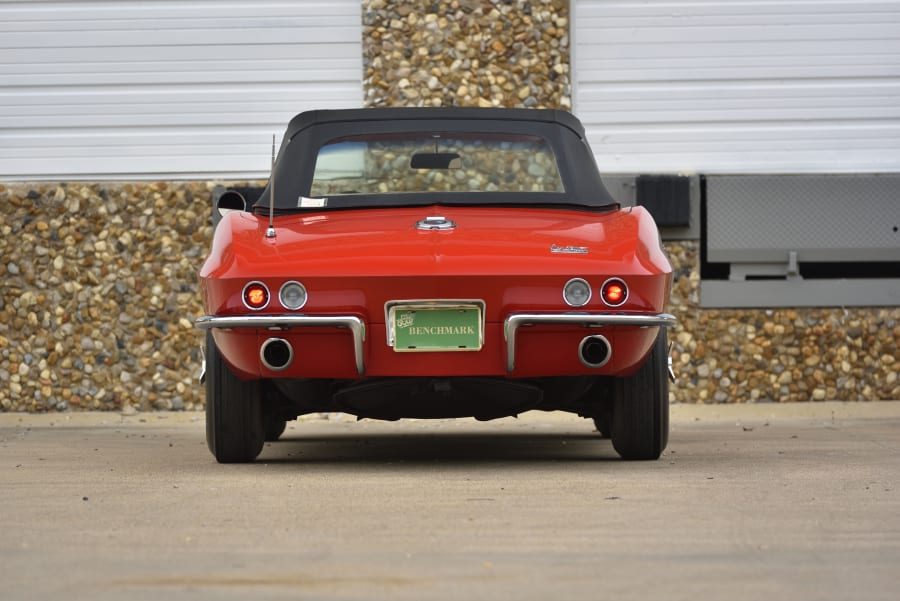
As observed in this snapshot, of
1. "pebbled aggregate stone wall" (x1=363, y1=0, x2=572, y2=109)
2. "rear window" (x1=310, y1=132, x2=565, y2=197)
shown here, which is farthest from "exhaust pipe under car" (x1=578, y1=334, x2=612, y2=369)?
"pebbled aggregate stone wall" (x1=363, y1=0, x2=572, y2=109)

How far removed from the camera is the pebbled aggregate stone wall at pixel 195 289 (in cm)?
1153

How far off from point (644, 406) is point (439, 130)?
163cm

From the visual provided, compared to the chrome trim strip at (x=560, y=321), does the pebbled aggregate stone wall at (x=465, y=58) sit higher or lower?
higher

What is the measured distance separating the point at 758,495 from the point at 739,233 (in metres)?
6.62

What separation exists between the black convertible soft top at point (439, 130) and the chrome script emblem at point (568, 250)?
2.31 ft

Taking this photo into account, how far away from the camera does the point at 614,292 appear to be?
581 centimetres

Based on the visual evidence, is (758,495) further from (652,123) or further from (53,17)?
(53,17)

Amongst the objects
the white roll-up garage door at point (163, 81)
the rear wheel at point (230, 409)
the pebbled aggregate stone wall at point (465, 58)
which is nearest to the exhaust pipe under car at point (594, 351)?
the rear wheel at point (230, 409)

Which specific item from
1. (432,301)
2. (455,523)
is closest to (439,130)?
(432,301)

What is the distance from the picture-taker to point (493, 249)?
5.87 meters

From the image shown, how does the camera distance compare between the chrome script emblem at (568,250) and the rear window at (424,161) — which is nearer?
the chrome script emblem at (568,250)

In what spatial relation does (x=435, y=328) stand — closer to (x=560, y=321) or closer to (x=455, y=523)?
(x=560, y=321)

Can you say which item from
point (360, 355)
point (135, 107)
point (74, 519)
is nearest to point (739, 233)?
point (135, 107)

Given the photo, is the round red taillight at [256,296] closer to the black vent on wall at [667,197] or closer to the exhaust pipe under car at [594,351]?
the exhaust pipe under car at [594,351]
